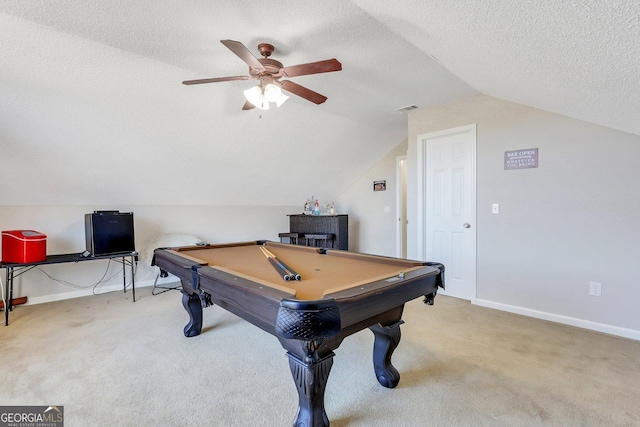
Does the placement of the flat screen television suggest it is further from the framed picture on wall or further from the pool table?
the framed picture on wall

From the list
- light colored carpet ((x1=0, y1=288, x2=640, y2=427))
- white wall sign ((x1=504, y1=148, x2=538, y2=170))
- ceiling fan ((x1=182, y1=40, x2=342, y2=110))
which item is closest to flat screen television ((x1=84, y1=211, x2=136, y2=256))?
light colored carpet ((x1=0, y1=288, x2=640, y2=427))

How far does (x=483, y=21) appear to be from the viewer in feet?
4.62

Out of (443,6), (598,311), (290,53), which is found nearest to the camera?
(443,6)

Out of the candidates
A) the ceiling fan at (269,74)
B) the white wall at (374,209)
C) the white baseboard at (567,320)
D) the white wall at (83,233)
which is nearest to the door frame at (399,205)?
the white wall at (374,209)

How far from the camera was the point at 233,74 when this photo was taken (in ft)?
8.69

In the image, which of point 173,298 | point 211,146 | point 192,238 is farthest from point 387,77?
point 173,298

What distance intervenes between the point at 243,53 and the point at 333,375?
2.06 m

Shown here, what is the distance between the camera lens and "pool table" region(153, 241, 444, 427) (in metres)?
1.11

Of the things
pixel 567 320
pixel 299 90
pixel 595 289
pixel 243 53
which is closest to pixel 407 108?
pixel 299 90

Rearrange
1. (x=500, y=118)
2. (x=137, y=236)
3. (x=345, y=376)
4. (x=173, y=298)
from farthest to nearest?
(x=137, y=236) → (x=173, y=298) → (x=500, y=118) → (x=345, y=376)

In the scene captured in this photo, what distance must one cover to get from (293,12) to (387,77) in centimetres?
122

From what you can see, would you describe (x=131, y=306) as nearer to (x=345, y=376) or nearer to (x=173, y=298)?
(x=173, y=298)

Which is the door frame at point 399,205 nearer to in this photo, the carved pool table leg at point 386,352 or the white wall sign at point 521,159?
the white wall sign at point 521,159

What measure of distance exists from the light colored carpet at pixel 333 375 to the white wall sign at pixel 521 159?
1515mm
